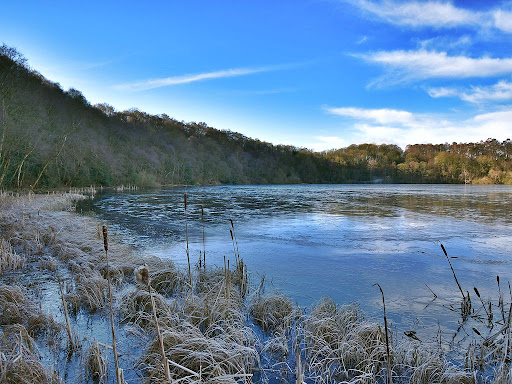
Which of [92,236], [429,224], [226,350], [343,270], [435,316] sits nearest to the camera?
[226,350]

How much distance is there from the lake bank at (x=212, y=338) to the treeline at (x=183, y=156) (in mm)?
28652

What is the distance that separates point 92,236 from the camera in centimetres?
1117

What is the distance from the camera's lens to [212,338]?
419cm

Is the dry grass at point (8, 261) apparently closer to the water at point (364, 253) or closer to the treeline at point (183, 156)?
the water at point (364, 253)

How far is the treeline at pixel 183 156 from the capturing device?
1740 inches

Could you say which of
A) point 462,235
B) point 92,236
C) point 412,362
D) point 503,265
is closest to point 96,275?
point 92,236

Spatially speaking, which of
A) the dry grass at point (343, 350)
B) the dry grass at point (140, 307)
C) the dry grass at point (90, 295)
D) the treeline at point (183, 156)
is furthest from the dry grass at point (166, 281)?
the treeline at point (183, 156)

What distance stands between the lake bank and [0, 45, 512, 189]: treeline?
28.7 m

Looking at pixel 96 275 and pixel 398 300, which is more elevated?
pixel 96 275

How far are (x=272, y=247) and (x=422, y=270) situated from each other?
4787mm

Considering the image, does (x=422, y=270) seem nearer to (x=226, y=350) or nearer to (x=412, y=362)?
(x=412, y=362)

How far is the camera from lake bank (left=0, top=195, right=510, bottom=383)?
3766 millimetres

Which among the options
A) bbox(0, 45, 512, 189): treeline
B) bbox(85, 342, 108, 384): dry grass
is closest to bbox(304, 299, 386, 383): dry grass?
bbox(85, 342, 108, 384): dry grass

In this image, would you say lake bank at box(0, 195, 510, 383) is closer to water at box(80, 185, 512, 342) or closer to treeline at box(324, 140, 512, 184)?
water at box(80, 185, 512, 342)
